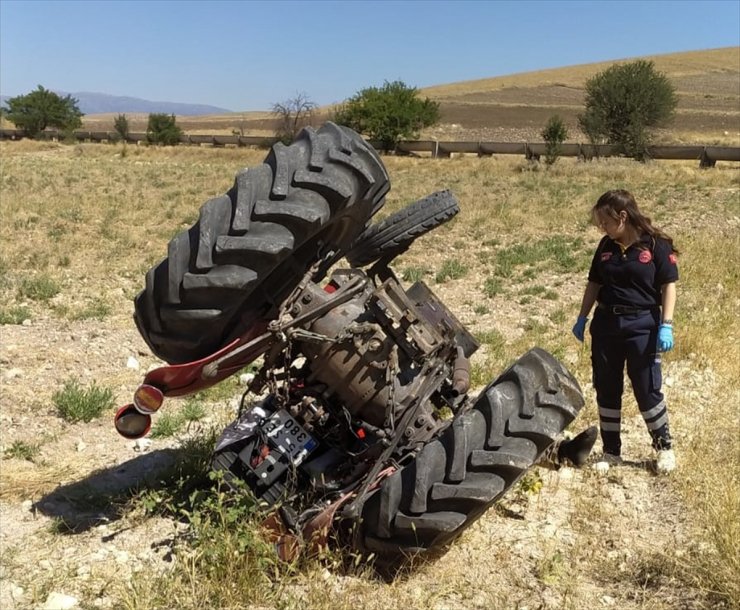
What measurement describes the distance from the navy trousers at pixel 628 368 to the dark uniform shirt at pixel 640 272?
99 mm

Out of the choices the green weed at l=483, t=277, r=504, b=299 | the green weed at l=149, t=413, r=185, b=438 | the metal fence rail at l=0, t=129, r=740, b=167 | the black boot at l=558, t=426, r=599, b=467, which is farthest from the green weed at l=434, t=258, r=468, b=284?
the metal fence rail at l=0, t=129, r=740, b=167

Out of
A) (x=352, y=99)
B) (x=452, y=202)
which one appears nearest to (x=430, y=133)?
(x=352, y=99)

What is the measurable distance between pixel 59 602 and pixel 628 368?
11.0 feet

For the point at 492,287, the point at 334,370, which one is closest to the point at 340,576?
the point at 334,370

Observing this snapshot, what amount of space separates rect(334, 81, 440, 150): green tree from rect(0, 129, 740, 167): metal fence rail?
0.83 meters

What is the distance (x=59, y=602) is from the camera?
287 cm

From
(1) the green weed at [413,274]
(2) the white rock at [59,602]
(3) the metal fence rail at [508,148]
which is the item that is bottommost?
(2) the white rock at [59,602]

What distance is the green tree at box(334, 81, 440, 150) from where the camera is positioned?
137 ft

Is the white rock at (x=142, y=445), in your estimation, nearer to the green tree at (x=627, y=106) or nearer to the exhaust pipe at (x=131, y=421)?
the exhaust pipe at (x=131, y=421)

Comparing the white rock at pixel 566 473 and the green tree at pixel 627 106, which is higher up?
the green tree at pixel 627 106

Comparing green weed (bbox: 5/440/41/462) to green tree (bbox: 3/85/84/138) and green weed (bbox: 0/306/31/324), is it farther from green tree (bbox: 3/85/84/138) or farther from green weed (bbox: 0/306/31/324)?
green tree (bbox: 3/85/84/138)

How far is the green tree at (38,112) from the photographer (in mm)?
54594

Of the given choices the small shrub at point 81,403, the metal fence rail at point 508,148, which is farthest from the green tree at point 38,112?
the small shrub at point 81,403

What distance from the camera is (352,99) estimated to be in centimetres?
4519
